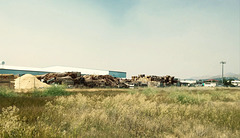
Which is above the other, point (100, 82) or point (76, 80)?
point (76, 80)

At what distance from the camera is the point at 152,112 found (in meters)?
7.45

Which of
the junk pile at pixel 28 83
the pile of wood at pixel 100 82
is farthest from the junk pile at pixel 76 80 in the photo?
the junk pile at pixel 28 83

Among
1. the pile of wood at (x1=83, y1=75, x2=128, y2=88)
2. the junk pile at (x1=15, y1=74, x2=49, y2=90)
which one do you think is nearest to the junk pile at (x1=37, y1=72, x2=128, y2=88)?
the pile of wood at (x1=83, y1=75, x2=128, y2=88)

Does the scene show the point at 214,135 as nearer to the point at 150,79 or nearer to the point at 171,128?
the point at 171,128

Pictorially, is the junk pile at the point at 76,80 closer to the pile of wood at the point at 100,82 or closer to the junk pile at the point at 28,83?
the pile of wood at the point at 100,82

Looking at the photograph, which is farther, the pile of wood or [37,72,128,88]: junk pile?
the pile of wood

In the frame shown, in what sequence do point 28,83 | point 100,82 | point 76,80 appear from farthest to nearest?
→ point 100,82 < point 76,80 < point 28,83

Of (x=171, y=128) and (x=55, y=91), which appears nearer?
(x=171, y=128)

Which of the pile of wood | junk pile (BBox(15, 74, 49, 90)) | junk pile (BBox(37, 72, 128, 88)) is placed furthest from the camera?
the pile of wood

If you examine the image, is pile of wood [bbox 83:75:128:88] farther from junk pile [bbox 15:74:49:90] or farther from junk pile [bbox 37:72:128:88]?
junk pile [bbox 15:74:49:90]

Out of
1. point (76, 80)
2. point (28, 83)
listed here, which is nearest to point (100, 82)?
point (76, 80)

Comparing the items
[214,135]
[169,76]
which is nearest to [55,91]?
[214,135]

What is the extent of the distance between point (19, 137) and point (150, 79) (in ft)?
136

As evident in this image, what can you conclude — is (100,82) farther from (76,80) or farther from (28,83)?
(28,83)
